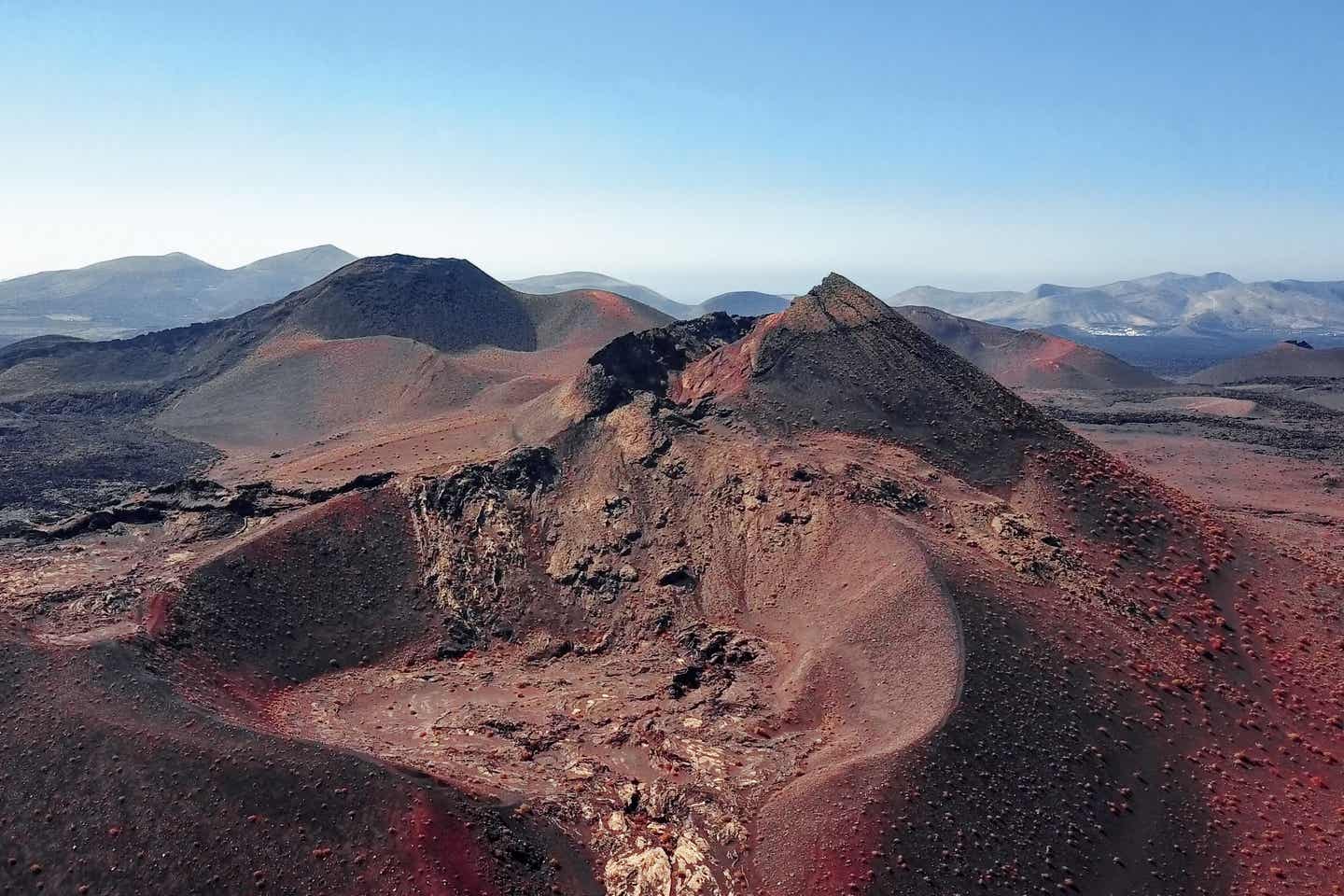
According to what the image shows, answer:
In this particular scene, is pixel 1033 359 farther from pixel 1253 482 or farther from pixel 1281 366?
pixel 1253 482

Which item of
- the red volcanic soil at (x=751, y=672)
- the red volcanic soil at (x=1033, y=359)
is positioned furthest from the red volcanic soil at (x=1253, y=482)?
the red volcanic soil at (x=1033, y=359)

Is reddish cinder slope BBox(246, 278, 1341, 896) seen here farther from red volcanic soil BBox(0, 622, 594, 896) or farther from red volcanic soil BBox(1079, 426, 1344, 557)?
red volcanic soil BBox(1079, 426, 1344, 557)

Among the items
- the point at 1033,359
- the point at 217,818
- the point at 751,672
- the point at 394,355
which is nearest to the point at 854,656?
the point at 751,672

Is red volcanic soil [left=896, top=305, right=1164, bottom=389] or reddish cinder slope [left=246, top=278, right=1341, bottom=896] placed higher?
red volcanic soil [left=896, top=305, right=1164, bottom=389]

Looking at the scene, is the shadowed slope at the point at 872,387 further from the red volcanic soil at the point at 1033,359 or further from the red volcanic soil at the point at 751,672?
the red volcanic soil at the point at 1033,359

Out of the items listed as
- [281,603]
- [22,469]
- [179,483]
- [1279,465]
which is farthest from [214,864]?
[1279,465]

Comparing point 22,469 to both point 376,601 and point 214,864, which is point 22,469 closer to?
point 376,601

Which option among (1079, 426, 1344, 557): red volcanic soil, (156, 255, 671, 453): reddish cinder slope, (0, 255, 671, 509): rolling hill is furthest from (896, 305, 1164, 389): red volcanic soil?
(0, 255, 671, 509): rolling hill
